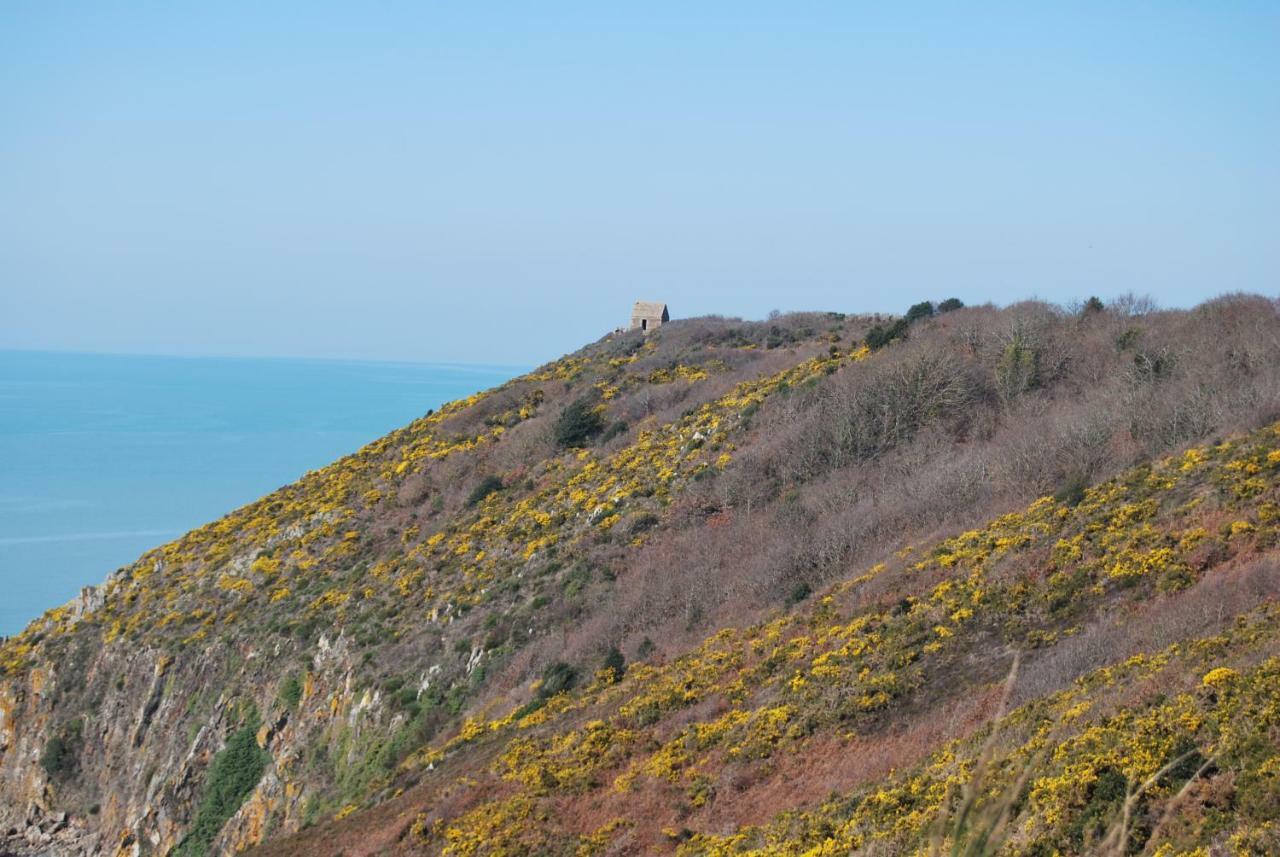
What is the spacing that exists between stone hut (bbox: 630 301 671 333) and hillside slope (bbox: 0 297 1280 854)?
1572 centimetres

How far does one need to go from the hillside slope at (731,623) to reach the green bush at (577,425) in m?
0.09

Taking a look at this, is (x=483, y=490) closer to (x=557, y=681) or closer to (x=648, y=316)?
(x=557, y=681)

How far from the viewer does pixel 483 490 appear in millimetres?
41469

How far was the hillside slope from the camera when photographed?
47.3ft

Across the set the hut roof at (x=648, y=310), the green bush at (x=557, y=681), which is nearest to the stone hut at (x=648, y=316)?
the hut roof at (x=648, y=310)

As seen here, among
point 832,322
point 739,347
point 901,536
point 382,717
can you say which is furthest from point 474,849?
point 832,322

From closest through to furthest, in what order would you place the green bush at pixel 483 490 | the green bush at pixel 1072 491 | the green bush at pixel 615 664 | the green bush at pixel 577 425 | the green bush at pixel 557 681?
the green bush at pixel 1072 491, the green bush at pixel 615 664, the green bush at pixel 557 681, the green bush at pixel 483 490, the green bush at pixel 577 425

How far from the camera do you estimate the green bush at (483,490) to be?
1623 inches

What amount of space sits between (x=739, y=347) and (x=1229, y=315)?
81.3 feet

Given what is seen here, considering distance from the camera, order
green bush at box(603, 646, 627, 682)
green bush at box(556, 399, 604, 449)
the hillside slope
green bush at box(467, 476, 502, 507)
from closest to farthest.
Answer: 1. the hillside slope
2. green bush at box(603, 646, 627, 682)
3. green bush at box(467, 476, 502, 507)
4. green bush at box(556, 399, 604, 449)

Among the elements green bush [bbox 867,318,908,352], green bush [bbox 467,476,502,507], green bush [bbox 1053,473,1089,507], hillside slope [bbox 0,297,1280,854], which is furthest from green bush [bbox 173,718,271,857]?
green bush [bbox 867,318,908,352]

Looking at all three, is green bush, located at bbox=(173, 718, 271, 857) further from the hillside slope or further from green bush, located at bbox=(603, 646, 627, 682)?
green bush, located at bbox=(603, 646, 627, 682)

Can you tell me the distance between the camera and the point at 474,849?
60.0 feet

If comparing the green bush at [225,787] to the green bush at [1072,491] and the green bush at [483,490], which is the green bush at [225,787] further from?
the green bush at [1072,491]
